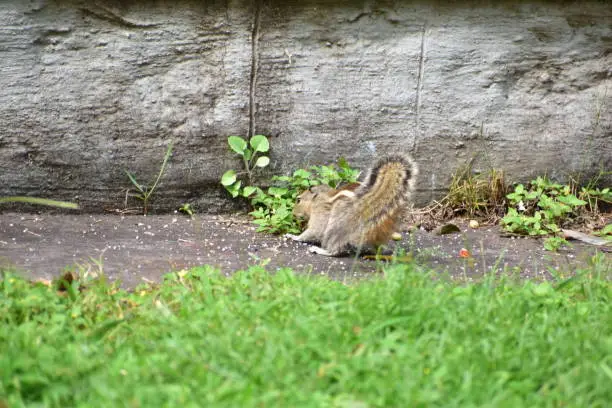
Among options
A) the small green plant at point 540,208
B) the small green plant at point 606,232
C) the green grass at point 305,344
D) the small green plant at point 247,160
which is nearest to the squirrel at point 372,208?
the small green plant at point 247,160

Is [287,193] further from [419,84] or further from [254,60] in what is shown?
[419,84]

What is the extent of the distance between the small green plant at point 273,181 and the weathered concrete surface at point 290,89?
106mm

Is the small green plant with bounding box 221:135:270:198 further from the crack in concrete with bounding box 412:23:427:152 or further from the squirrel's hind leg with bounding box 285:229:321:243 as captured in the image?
the crack in concrete with bounding box 412:23:427:152

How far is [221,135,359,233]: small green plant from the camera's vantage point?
6.50 meters

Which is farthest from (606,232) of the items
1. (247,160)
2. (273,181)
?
(247,160)

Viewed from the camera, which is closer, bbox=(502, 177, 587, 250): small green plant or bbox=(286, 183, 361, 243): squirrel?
bbox=(286, 183, 361, 243): squirrel

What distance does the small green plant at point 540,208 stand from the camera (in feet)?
21.3

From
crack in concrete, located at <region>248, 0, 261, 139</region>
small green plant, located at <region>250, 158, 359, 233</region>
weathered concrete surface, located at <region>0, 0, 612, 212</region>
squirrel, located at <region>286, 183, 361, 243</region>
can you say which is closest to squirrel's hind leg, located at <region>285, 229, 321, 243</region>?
squirrel, located at <region>286, 183, 361, 243</region>

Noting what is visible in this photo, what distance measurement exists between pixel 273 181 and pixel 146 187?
1011 millimetres

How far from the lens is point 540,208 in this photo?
6875 mm

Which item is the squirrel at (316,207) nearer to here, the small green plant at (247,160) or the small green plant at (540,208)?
the small green plant at (247,160)

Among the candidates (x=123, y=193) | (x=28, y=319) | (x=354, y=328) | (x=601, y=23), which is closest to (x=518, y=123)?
(x=601, y=23)

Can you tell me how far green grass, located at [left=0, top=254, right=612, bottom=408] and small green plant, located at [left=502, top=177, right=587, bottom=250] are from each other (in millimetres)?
1982

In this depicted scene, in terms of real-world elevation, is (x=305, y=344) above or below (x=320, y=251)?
above
